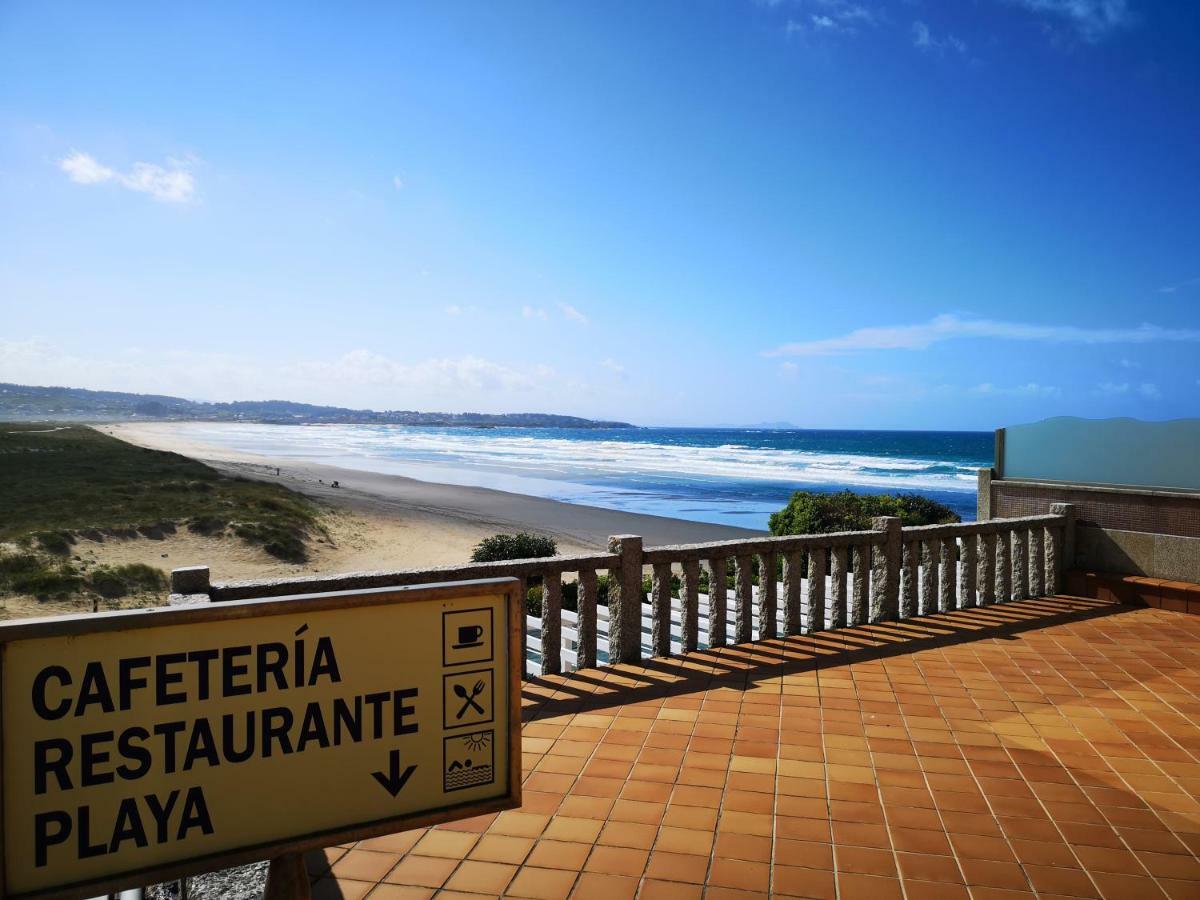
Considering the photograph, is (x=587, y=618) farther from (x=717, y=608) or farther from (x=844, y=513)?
(x=844, y=513)

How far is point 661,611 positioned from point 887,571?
7.38 ft

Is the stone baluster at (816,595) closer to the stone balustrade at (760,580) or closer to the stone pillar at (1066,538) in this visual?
the stone balustrade at (760,580)

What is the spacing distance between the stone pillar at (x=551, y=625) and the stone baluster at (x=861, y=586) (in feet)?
9.26

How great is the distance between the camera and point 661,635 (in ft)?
18.2

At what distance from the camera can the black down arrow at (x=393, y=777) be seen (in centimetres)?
188

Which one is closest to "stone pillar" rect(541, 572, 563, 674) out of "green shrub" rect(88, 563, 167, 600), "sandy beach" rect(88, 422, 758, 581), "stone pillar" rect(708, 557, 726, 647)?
"stone pillar" rect(708, 557, 726, 647)

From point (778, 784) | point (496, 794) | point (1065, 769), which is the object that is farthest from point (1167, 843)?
point (496, 794)

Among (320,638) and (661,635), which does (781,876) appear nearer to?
(320,638)

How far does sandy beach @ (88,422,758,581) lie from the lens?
68.7 feet

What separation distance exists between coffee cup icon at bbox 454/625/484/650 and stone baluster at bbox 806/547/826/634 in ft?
15.6

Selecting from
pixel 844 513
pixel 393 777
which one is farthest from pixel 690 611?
pixel 844 513

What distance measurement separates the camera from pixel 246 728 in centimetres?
175

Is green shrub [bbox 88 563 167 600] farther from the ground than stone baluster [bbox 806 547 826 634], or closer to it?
closer to it

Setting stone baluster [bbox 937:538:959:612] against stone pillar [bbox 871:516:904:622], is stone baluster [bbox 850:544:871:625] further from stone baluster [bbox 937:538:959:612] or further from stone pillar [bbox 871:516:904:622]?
stone baluster [bbox 937:538:959:612]
